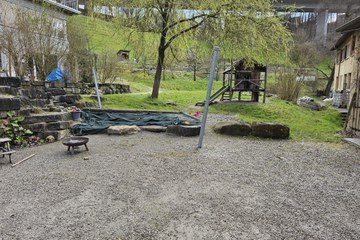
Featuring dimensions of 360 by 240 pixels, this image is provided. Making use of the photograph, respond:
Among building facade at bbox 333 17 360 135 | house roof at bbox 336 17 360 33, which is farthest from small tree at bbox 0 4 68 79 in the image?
house roof at bbox 336 17 360 33

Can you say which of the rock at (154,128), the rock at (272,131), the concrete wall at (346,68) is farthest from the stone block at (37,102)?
the concrete wall at (346,68)

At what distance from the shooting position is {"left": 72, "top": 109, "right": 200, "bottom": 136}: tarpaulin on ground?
657cm

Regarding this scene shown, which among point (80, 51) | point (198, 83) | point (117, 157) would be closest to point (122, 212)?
point (117, 157)

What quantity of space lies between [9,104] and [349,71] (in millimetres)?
18679

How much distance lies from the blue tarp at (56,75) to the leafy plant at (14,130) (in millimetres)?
5793

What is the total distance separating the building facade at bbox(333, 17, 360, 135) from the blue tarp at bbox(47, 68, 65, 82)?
37.2ft

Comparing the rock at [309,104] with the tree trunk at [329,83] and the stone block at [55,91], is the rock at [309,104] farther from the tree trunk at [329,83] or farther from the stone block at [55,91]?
the stone block at [55,91]

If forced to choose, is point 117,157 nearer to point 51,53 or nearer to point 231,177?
point 231,177

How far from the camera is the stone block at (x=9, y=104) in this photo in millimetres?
5184

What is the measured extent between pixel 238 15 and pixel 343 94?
894 cm

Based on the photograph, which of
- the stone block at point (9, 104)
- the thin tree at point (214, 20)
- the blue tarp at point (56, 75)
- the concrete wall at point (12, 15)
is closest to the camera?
the stone block at point (9, 104)

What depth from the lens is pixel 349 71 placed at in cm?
1599

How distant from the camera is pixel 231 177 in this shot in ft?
12.2

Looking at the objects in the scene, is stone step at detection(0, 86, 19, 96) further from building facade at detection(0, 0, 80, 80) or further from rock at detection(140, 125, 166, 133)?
building facade at detection(0, 0, 80, 80)
